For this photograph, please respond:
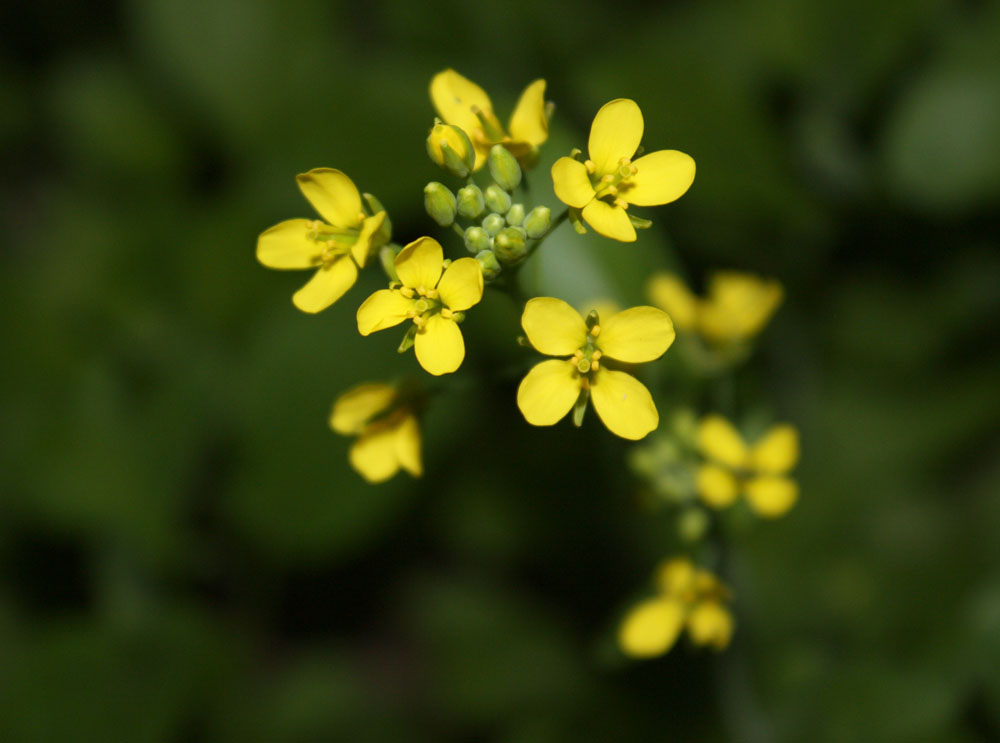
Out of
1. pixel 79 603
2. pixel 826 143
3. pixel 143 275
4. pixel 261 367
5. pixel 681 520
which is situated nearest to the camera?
pixel 681 520

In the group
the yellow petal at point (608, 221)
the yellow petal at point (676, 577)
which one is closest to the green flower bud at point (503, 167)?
the yellow petal at point (608, 221)

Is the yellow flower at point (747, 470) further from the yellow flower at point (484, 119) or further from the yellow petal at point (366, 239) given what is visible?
the yellow petal at point (366, 239)

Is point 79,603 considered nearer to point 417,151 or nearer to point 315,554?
point 315,554


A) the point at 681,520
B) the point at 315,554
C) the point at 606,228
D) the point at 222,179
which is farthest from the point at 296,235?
the point at 222,179

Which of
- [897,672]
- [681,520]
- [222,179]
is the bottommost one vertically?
[897,672]

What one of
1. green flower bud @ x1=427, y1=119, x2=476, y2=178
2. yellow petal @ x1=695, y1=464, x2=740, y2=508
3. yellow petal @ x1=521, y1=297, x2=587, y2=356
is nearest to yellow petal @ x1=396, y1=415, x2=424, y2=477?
yellow petal @ x1=521, y1=297, x2=587, y2=356

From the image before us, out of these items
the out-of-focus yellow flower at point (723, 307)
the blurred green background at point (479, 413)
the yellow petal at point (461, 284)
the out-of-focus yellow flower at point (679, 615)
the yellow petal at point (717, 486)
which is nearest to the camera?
the yellow petal at point (461, 284)

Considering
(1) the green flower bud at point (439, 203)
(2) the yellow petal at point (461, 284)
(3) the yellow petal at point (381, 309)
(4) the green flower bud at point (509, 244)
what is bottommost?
(2) the yellow petal at point (461, 284)
